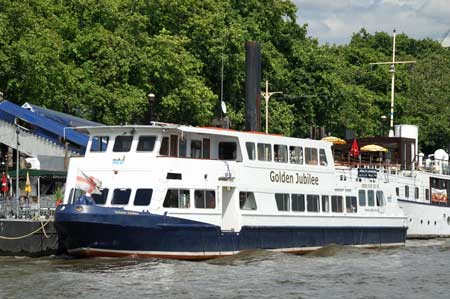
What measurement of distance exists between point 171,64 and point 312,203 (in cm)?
2071

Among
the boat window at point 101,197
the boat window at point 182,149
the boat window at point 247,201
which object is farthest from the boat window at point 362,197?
the boat window at point 101,197

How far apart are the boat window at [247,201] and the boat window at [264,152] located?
157cm

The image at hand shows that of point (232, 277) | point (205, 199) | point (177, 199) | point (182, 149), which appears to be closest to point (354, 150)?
point (205, 199)

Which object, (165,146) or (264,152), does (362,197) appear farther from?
(165,146)

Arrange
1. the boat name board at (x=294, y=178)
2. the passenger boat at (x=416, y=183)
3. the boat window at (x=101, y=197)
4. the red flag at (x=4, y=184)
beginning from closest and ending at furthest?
the boat window at (x=101, y=197)
the boat name board at (x=294, y=178)
the red flag at (x=4, y=184)
the passenger boat at (x=416, y=183)

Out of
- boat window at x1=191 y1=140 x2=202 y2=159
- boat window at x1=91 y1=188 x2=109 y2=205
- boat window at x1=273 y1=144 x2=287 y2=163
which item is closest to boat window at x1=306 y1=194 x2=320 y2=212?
boat window at x1=273 y1=144 x2=287 y2=163

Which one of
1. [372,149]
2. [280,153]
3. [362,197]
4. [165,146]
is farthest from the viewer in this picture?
[372,149]

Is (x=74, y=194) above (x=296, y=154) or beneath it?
beneath

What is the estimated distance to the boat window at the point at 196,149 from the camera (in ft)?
130

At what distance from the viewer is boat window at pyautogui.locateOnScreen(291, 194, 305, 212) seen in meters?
43.2

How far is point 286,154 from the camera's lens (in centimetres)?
4312

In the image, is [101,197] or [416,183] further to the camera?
[416,183]

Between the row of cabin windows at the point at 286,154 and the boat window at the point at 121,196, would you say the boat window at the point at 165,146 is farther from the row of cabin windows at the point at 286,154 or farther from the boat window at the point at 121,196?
the row of cabin windows at the point at 286,154

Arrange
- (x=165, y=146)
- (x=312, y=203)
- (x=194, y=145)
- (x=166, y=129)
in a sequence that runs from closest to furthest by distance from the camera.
Result: (x=166, y=129), (x=165, y=146), (x=194, y=145), (x=312, y=203)
